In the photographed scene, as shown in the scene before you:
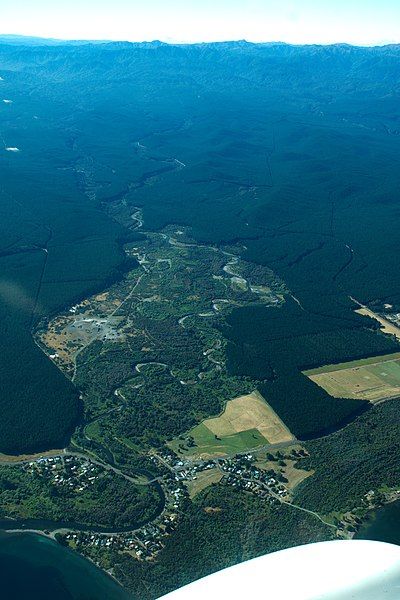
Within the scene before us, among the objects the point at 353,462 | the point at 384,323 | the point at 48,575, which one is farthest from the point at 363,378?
the point at 48,575

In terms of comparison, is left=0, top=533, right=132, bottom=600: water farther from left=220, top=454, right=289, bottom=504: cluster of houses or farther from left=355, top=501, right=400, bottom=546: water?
left=355, top=501, right=400, bottom=546: water

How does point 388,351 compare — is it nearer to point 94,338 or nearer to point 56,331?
point 94,338

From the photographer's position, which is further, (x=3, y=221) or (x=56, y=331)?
(x=3, y=221)

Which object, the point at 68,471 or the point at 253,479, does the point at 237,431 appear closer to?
the point at 253,479

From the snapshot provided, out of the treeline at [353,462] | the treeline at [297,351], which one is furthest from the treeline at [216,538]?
the treeline at [297,351]

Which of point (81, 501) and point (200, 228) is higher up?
point (200, 228)

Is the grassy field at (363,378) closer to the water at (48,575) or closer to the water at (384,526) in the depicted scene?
the water at (384,526)

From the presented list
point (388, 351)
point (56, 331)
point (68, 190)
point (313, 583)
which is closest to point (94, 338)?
point (56, 331)
